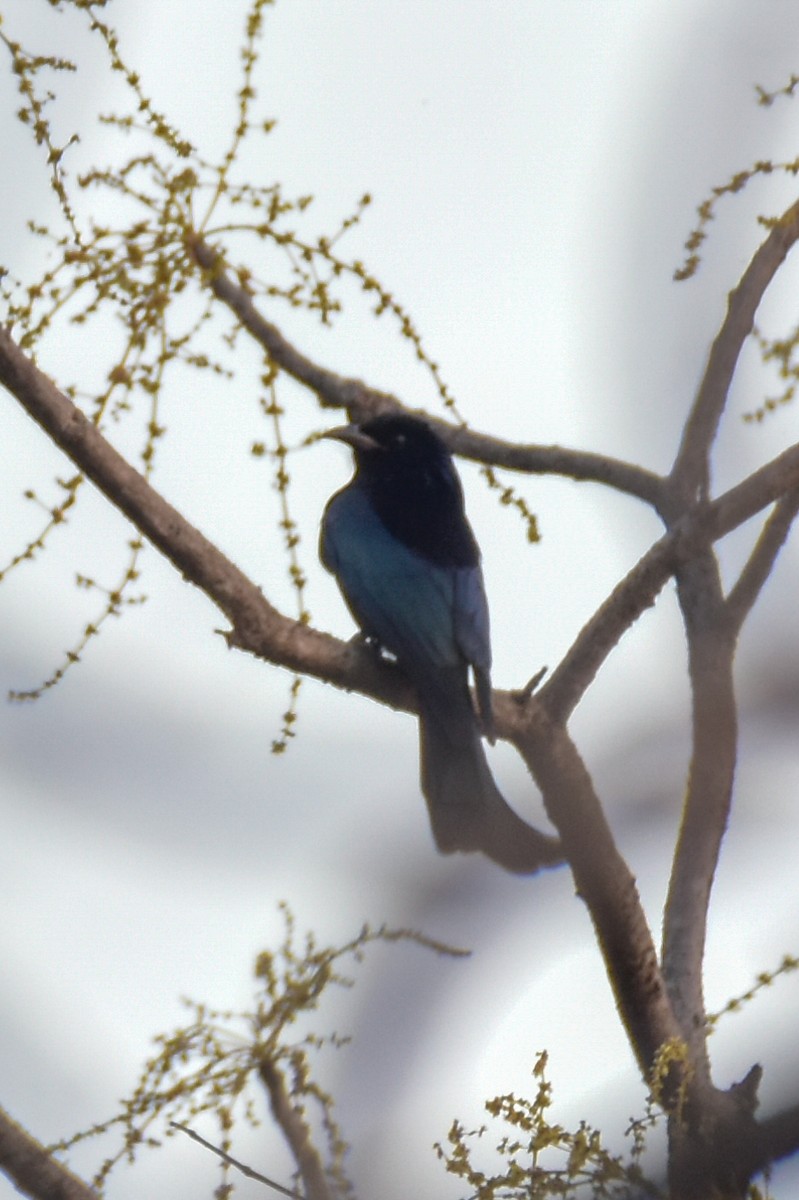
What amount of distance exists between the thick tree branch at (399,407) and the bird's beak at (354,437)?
0.05 metres

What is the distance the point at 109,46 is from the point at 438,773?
198cm

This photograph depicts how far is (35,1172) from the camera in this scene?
2.79 m

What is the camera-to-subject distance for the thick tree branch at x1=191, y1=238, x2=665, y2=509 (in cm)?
396

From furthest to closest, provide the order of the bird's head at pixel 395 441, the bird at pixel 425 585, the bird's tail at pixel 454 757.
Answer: the bird's head at pixel 395 441
the bird at pixel 425 585
the bird's tail at pixel 454 757

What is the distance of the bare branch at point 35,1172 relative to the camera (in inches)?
110

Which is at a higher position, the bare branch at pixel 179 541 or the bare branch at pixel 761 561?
the bare branch at pixel 761 561

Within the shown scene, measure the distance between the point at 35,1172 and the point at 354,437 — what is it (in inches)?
114

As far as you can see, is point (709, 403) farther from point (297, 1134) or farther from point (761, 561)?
point (297, 1134)

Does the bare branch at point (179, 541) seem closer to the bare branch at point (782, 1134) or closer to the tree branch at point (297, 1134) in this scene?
the tree branch at point (297, 1134)

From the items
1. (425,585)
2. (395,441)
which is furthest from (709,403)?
(395,441)

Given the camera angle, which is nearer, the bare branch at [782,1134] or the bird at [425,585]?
the bare branch at [782,1134]

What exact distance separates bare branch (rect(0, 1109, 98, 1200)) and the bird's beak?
281 centimetres

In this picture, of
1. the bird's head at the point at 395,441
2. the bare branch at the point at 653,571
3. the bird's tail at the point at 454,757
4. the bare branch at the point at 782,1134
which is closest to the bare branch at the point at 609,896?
the bare branch at the point at 653,571

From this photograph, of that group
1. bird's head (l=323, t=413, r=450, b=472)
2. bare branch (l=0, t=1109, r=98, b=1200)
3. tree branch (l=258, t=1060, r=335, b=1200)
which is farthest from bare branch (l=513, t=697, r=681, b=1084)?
bird's head (l=323, t=413, r=450, b=472)
